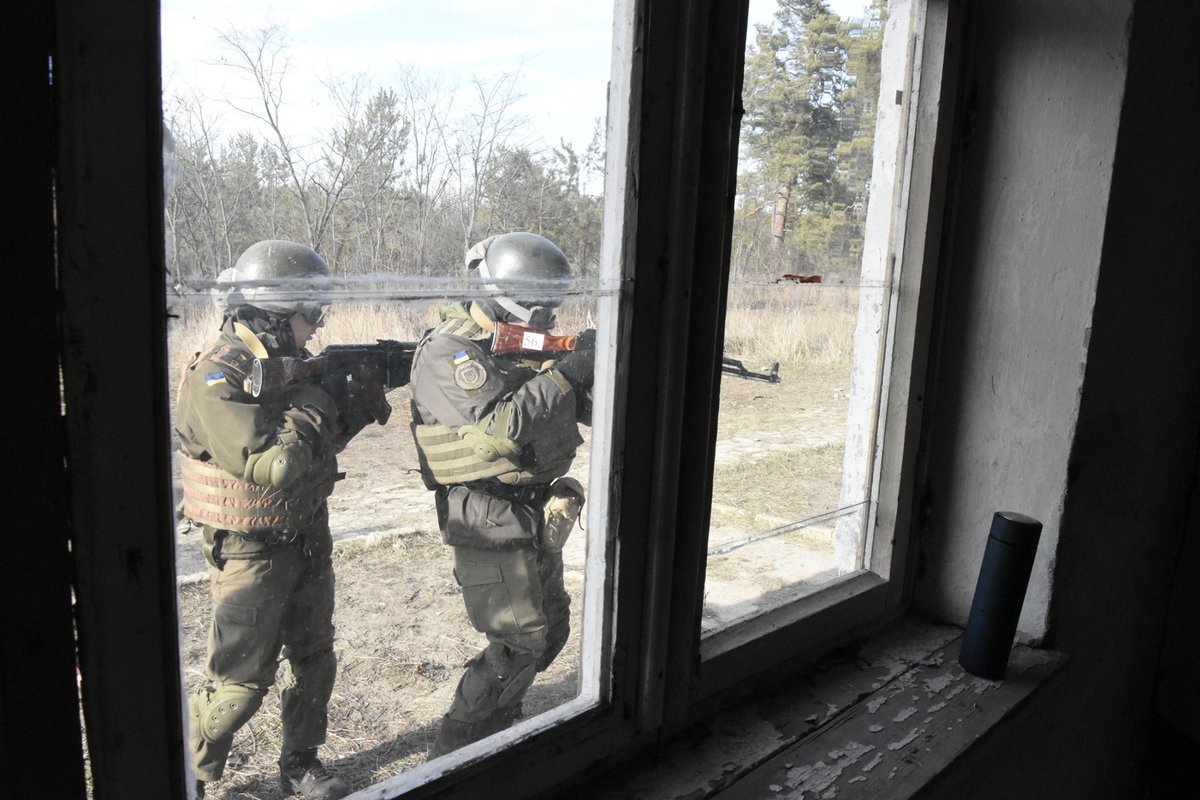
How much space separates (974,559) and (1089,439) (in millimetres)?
244

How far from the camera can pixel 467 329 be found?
0.86 meters

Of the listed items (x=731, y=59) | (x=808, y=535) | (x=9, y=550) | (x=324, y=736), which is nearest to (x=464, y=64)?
(x=731, y=59)

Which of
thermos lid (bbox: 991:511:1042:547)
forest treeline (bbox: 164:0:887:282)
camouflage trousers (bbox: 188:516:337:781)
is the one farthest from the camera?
thermos lid (bbox: 991:511:1042:547)

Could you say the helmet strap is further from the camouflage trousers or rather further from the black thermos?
the black thermos

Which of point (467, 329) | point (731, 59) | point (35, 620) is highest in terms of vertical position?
point (731, 59)

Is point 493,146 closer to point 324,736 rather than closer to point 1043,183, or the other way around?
point 324,736

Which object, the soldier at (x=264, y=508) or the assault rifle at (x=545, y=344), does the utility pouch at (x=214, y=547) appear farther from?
the assault rifle at (x=545, y=344)

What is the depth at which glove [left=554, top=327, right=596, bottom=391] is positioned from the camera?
83cm

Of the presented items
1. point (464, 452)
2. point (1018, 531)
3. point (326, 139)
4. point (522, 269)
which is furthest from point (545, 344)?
point (1018, 531)

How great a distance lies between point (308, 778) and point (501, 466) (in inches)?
20.8

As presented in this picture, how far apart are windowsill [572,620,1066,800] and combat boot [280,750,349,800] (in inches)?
9.7

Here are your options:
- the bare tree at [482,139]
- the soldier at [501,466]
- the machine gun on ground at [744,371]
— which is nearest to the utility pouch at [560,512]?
the soldier at [501,466]

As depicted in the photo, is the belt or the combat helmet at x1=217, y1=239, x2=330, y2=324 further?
the belt

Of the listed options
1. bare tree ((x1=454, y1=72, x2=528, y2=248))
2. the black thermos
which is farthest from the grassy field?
the black thermos
